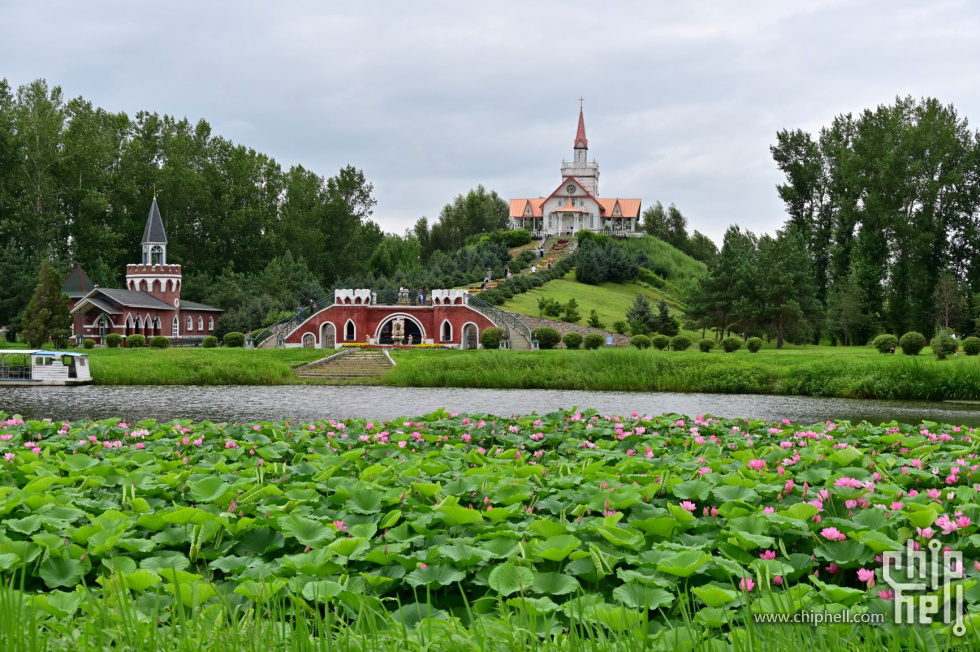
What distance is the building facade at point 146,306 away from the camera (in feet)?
139

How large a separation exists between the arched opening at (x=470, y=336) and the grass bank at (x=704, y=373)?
13135 mm

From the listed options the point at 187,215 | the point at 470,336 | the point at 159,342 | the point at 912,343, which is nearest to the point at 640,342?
the point at 470,336

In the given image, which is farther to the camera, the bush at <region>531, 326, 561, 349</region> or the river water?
the bush at <region>531, 326, 561, 349</region>

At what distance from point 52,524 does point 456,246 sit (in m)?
73.8

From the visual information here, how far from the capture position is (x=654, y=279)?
6103 cm

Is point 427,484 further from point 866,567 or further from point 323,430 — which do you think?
point 323,430

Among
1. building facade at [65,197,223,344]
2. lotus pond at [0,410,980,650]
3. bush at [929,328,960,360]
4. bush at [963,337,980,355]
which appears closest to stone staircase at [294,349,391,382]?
building facade at [65,197,223,344]

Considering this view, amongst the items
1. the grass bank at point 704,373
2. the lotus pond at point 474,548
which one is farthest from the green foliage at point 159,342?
the lotus pond at point 474,548

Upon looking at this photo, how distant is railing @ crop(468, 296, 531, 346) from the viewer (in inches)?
1522

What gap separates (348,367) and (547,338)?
387 inches

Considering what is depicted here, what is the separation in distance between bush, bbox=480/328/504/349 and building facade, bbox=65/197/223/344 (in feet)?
53.3

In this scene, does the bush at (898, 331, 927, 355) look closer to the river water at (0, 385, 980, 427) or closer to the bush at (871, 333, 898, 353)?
the bush at (871, 333, 898, 353)

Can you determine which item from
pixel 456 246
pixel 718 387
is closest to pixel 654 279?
pixel 456 246

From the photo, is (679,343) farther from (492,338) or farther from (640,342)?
(492,338)
